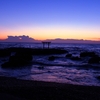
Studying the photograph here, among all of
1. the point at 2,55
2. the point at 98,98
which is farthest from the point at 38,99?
the point at 2,55

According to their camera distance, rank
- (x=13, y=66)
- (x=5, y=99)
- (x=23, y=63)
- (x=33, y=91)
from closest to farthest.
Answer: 1. (x=5, y=99)
2. (x=33, y=91)
3. (x=13, y=66)
4. (x=23, y=63)

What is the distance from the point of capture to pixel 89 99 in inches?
372

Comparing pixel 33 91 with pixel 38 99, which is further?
pixel 33 91

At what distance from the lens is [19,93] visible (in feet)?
31.5

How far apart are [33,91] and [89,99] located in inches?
105

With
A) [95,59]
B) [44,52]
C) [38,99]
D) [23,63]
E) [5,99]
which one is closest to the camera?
[5,99]

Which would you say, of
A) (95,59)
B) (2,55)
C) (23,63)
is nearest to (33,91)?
(23,63)

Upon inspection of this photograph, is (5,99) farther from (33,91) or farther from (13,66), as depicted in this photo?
(13,66)

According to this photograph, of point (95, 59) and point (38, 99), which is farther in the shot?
point (95, 59)

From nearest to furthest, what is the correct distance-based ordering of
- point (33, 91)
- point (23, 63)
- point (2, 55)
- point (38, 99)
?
point (38, 99), point (33, 91), point (23, 63), point (2, 55)

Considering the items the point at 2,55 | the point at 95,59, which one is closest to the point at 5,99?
the point at 95,59

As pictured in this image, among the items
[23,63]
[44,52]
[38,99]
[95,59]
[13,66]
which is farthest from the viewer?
[44,52]

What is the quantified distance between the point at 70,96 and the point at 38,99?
1.59 meters

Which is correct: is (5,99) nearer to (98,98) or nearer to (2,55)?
(98,98)
